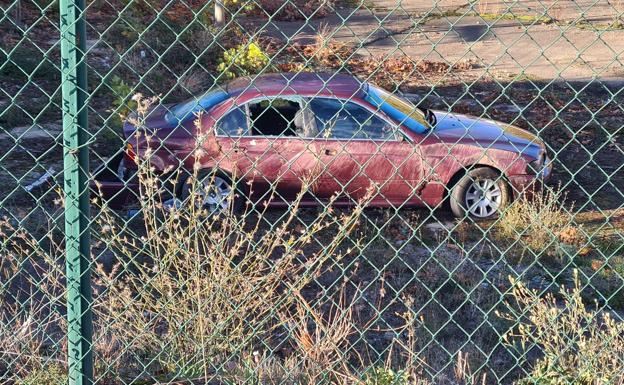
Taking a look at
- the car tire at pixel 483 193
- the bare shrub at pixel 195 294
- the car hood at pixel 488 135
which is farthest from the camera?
the car tire at pixel 483 193

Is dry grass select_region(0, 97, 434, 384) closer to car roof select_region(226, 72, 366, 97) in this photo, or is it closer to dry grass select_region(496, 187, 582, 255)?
car roof select_region(226, 72, 366, 97)

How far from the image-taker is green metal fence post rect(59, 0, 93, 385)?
3.29 metres

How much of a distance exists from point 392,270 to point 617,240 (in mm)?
2433

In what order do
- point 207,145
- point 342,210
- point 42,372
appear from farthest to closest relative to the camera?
point 342,210, point 207,145, point 42,372

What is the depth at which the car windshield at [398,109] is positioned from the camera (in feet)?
28.3

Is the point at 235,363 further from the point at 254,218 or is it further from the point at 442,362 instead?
the point at 254,218

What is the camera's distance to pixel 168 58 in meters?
15.6

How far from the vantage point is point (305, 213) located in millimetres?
9234

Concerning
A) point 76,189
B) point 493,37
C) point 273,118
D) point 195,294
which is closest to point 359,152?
point 273,118

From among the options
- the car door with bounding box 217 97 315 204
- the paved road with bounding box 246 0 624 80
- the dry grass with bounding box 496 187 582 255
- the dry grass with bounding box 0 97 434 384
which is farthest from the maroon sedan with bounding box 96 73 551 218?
the paved road with bounding box 246 0 624 80

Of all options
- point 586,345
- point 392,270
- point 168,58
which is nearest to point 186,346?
point 586,345

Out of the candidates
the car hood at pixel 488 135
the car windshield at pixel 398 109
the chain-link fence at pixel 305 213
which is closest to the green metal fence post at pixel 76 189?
the chain-link fence at pixel 305 213

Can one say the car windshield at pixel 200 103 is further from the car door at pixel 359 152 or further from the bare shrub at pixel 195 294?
the bare shrub at pixel 195 294

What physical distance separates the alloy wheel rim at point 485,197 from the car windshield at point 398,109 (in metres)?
0.76
